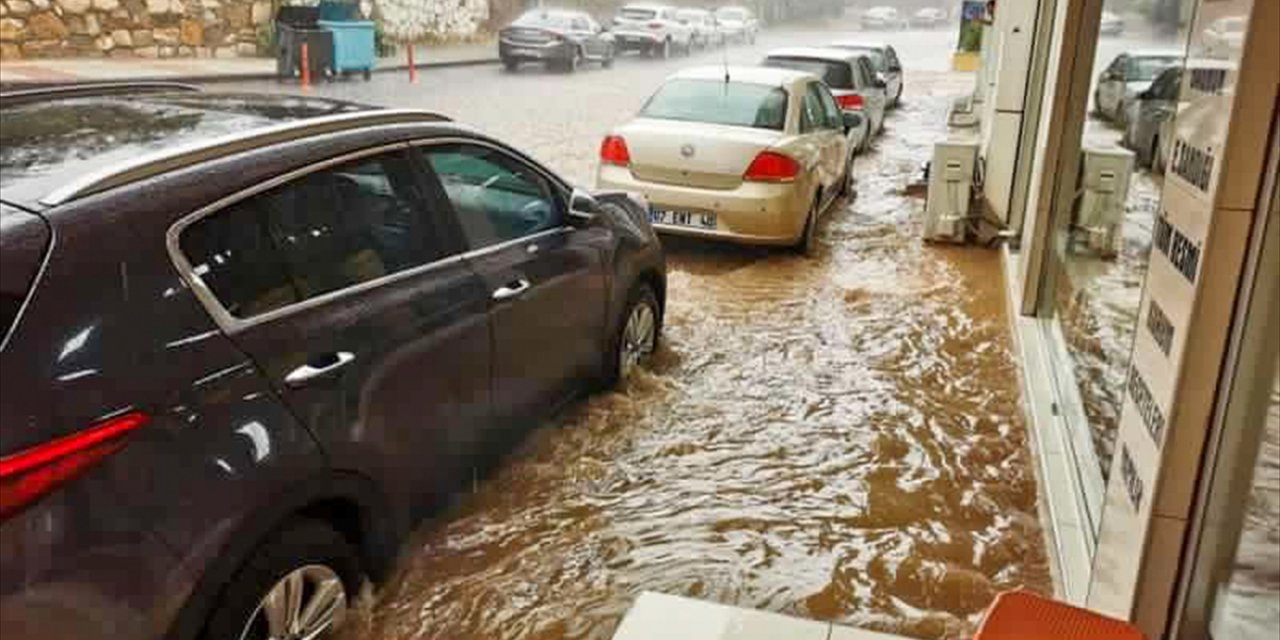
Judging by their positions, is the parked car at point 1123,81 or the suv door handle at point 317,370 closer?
the suv door handle at point 317,370

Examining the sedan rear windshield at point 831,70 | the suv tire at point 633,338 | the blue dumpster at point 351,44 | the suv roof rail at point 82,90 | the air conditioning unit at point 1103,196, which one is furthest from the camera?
the blue dumpster at point 351,44

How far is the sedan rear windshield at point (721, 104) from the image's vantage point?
23.9ft

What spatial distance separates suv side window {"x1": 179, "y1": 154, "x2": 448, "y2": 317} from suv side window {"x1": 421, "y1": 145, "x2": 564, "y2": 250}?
0.74 feet

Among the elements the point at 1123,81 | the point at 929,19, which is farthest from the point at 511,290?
the point at 929,19

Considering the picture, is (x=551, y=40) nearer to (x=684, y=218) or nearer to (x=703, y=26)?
(x=703, y=26)

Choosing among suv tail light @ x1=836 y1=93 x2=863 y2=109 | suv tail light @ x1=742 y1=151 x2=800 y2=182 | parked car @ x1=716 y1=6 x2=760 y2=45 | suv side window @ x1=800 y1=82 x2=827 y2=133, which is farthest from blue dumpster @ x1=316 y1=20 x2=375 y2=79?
parked car @ x1=716 y1=6 x2=760 y2=45

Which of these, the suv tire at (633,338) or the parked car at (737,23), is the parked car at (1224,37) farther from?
the parked car at (737,23)

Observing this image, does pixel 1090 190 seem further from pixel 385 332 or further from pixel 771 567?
pixel 385 332

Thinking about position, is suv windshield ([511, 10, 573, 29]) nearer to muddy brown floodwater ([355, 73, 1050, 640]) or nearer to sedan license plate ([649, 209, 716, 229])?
sedan license plate ([649, 209, 716, 229])

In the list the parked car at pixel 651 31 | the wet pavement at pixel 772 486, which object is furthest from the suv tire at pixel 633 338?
the parked car at pixel 651 31

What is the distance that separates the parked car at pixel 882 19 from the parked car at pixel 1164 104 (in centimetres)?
3907

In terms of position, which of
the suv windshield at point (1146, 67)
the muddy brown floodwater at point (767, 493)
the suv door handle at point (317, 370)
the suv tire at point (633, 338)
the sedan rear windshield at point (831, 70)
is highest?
the suv windshield at point (1146, 67)

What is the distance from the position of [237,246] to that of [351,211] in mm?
519

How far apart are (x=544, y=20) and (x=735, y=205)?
16.3 m
